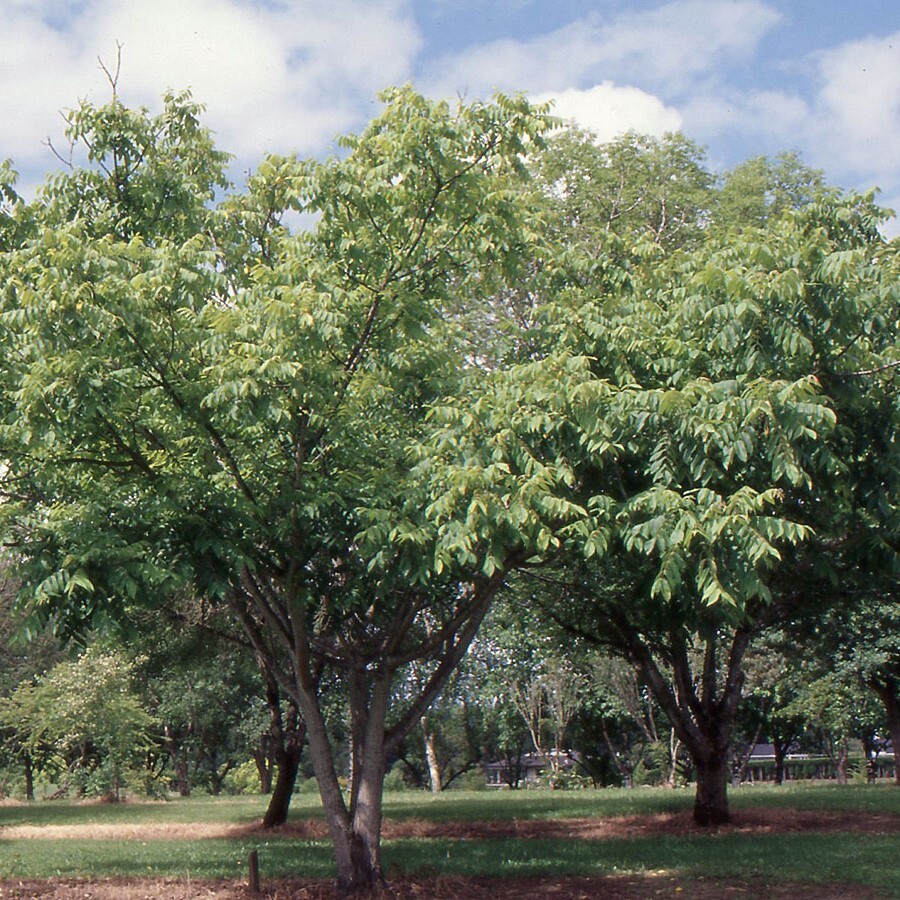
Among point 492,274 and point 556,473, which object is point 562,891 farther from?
point 492,274

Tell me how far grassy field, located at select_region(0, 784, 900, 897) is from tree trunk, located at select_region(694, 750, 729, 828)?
84 cm

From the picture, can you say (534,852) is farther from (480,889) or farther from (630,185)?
(630,185)

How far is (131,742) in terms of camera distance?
3256 cm

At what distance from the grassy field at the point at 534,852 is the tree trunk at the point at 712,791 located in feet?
2.76

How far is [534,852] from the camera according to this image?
1611cm

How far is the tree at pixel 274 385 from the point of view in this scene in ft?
28.5

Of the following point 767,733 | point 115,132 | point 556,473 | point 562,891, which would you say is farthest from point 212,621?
point 767,733

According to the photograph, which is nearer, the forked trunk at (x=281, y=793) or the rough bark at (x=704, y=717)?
the rough bark at (x=704, y=717)

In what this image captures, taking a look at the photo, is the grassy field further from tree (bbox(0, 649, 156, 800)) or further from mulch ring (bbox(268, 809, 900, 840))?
tree (bbox(0, 649, 156, 800))

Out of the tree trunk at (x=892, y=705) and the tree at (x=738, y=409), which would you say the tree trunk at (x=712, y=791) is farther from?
the tree trunk at (x=892, y=705)

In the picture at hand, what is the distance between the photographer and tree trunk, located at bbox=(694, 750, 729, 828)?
61.8ft

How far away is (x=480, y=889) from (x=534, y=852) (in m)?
3.70

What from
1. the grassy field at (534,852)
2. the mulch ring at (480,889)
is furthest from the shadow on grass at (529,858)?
the mulch ring at (480,889)

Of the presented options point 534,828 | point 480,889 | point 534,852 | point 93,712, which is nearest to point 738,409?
point 480,889
